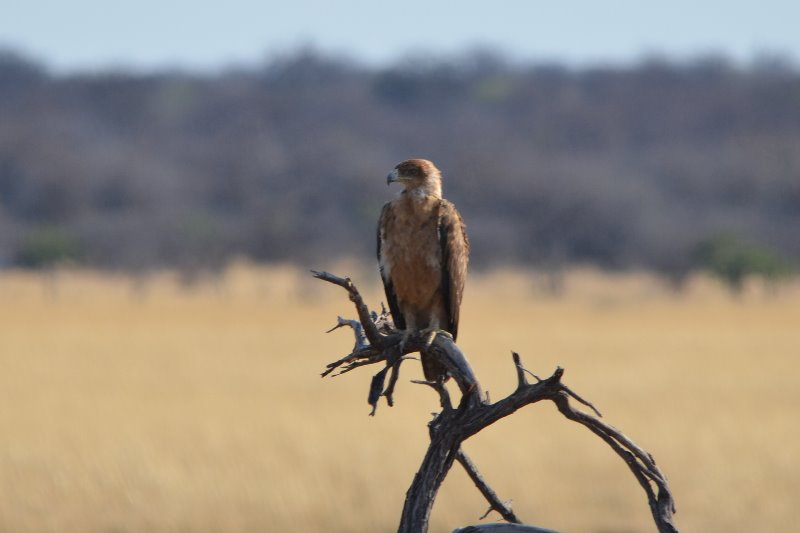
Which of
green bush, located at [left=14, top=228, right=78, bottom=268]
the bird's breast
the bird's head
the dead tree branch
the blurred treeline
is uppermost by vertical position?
the blurred treeline

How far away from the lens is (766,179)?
199ft

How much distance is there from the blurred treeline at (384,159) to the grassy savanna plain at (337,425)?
44.5ft

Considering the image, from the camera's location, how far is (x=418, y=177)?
5496mm

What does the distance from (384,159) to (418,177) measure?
5598 centimetres

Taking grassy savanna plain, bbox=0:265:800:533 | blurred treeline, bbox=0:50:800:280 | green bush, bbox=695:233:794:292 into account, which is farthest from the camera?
blurred treeline, bbox=0:50:800:280

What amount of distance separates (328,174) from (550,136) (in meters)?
21.1

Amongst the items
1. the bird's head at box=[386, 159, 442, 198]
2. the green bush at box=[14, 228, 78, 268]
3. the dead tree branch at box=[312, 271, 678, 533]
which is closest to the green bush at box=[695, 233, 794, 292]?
the green bush at box=[14, 228, 78, 268]

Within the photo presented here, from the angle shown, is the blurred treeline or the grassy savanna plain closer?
the grassy savanna plain

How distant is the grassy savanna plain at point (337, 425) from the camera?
1145 centimetres

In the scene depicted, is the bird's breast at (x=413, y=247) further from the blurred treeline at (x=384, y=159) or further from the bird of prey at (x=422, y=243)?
the blurred treeline at (x=384, y=159)

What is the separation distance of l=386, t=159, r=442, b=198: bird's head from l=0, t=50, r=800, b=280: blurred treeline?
106 feet

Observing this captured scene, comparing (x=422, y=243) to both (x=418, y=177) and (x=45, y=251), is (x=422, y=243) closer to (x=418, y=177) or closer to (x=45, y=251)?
(x=418, y=177)

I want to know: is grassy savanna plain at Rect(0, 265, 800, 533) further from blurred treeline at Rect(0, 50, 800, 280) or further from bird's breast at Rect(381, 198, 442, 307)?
blurred treeline at Rect(0, 50, 800, 280)

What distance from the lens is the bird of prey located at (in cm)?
538
